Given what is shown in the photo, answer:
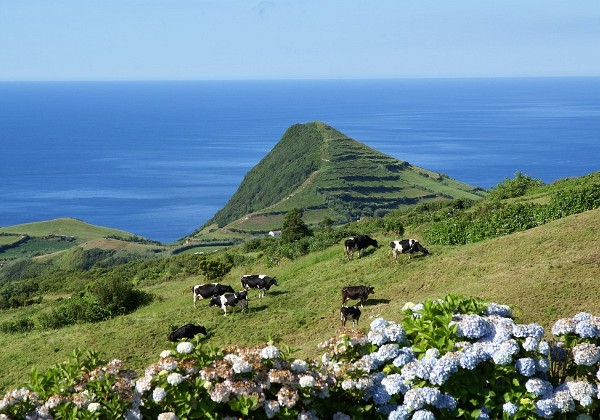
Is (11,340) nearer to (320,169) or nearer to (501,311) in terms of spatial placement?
(501,311)

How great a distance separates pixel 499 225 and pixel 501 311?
2544 cm

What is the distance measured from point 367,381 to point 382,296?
18.0m

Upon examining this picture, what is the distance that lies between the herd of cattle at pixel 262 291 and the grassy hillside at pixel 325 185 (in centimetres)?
9165

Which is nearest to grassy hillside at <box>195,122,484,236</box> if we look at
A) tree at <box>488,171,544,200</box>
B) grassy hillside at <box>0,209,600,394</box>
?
tree at <box>488,171,544,200</box>

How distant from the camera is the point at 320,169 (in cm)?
16275

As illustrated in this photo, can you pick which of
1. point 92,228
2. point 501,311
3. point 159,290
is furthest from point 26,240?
point 501,311

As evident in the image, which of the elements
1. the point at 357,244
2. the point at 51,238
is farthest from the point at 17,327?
the point at 51,238

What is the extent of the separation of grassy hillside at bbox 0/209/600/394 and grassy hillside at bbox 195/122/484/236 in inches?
3827

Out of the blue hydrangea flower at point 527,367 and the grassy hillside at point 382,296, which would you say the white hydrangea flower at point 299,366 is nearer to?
the blue hydrangea flower at point 527,367

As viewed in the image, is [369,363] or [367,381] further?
[369,363]

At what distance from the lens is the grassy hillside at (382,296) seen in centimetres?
2439

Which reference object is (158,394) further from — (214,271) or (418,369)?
(214,271)

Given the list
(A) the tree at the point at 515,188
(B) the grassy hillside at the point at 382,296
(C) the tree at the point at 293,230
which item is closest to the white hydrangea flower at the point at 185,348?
(B) the grassy hillside at the point at 382,296

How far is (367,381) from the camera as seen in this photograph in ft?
37.8
